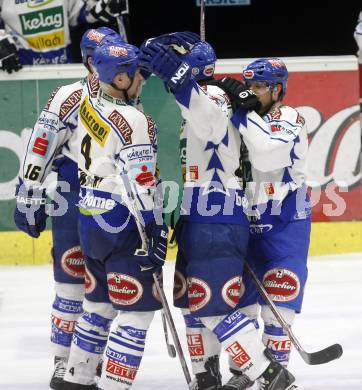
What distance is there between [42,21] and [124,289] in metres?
3.63

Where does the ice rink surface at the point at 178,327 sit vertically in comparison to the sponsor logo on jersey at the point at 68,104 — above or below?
→ below

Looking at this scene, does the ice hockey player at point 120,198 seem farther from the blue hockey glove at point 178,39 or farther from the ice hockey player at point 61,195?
the ice hockey player at point 61,195

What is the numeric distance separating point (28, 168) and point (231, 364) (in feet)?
3.71

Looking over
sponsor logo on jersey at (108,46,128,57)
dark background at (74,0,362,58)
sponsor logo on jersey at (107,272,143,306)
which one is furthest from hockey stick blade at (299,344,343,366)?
dark background at (74,0,362,58)

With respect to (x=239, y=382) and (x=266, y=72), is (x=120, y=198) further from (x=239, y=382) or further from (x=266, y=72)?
(x=239, y=382)

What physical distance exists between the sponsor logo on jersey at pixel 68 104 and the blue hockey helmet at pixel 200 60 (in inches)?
21.3

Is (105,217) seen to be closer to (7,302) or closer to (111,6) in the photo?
(7,302)

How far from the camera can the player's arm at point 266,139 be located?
4.14m

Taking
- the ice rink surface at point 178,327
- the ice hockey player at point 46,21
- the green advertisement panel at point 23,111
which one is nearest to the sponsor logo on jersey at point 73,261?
the ice rink surface at point 178,327

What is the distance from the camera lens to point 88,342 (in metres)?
4.38

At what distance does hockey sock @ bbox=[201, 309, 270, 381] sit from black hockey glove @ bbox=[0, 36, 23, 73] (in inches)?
118

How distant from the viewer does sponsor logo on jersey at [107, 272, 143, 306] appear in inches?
164

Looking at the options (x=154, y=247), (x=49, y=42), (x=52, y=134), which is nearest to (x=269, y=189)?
(x=154, y=247)

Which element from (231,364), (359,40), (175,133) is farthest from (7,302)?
(359,40)
